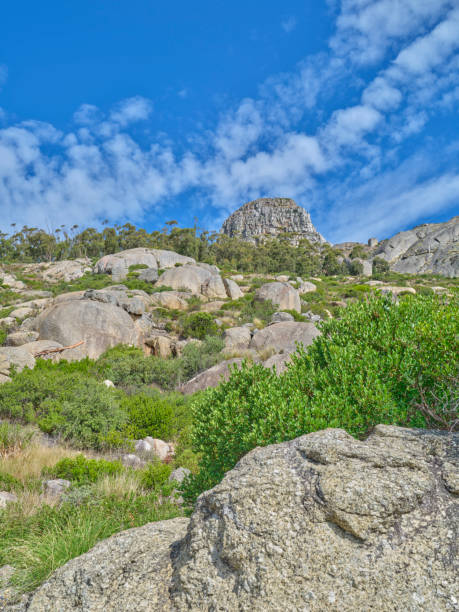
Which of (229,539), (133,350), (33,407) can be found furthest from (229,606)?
(133,350)

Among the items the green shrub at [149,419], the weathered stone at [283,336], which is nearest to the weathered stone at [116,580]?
the green shrub at [149,419]

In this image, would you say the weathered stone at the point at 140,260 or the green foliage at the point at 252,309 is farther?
the weathered stone at the point at 140,260

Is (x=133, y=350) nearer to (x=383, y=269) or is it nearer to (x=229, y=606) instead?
(x=229, y=606)

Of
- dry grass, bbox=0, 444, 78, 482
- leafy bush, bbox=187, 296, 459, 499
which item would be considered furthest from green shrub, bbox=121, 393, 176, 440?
leafy bush, bbox=187, 296, 459, 499

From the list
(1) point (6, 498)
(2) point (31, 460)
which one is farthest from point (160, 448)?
(1) point (6, 498)

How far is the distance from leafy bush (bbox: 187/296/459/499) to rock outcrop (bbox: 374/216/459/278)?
79064 millimetres

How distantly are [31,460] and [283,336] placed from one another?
14.8 m

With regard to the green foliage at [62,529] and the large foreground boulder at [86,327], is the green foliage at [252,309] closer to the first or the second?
the large foreground boulder at [86,327]

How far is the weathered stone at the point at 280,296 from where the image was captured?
31688 millimetres

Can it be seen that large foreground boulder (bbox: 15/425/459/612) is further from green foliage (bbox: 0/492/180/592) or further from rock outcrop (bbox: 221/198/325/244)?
rock outcrop (bbox: 221/198/325/244)

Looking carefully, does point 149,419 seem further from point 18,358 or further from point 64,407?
point 18,358

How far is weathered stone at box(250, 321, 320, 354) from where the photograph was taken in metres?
19.0

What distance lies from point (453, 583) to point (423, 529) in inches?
12.6

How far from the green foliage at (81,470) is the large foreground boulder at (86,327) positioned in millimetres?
13855
